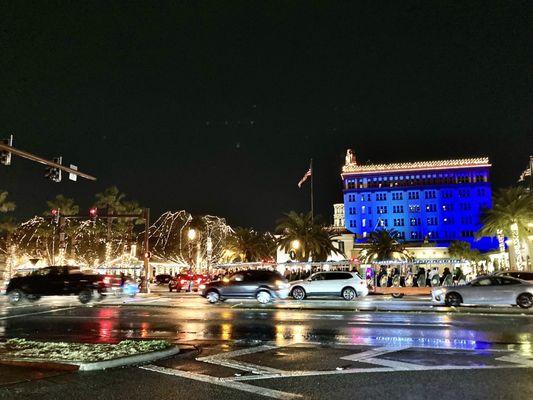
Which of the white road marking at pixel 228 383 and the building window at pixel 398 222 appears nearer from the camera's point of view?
the white road marking at pixel 228 383

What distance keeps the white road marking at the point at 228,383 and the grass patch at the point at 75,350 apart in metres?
0.85

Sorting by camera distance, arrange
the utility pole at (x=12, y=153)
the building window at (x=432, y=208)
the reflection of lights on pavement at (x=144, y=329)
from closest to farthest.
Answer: the reflection of lights on pavement at (x=144, y=329), the utility pole at (x=12, y=153), the building window at (x=432, y=208)

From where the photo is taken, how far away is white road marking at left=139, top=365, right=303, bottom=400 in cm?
657

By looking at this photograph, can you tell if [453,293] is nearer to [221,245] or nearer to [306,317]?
[306,317]

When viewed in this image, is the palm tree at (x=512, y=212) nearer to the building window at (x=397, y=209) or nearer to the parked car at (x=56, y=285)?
the parked car at (x=56, y=285)

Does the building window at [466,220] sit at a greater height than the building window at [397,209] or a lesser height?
lesser

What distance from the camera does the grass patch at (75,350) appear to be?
344 inches

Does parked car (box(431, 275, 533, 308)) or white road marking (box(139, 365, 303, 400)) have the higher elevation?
parked car (box(431, 275, 533, 308))

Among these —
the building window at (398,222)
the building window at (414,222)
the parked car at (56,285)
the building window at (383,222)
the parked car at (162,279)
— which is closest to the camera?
the parked car at (56,285)

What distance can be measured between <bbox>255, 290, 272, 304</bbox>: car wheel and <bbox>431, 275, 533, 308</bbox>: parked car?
7.83 metres

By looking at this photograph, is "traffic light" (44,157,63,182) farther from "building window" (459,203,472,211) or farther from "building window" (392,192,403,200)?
"building window" (459,203,472,211)

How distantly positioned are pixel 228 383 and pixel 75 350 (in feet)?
12.3

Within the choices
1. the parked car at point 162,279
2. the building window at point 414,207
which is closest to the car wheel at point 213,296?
the parked car at point 162,279

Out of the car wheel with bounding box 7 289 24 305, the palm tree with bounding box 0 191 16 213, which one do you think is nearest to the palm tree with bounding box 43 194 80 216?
the palm tree with bounding box 0 191 16 213
